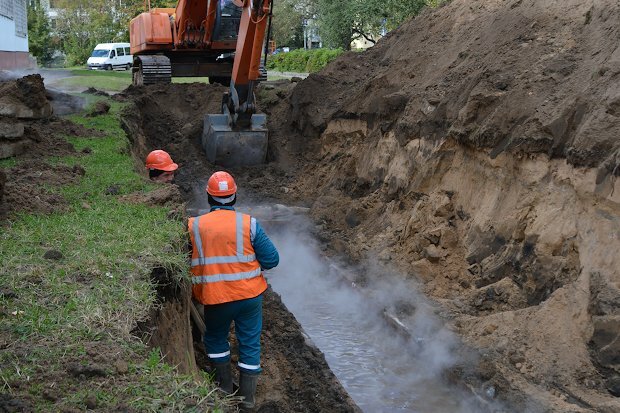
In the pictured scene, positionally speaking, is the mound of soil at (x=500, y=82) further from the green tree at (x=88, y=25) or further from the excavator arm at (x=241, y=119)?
the green tree at (x=88, y=25)

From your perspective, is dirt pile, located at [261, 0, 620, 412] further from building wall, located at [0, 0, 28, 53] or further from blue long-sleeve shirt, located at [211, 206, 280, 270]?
building wall, located at [0, 0, 28, 53]

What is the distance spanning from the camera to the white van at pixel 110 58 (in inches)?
1914

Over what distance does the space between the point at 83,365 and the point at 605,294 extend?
190 inches

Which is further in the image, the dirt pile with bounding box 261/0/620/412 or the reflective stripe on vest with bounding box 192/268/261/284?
the dirt pile with bounding box 261/0/620/412

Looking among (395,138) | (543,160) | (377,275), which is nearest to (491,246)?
(543,160)

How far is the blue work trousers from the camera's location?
6.35m

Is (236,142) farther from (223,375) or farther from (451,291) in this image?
(223,375)

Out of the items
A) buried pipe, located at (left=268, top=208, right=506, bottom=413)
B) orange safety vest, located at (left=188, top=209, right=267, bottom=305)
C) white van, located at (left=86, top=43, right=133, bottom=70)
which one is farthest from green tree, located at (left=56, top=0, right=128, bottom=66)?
orange safety vest, located at (left=188, top=209, right=267, bottom=305)

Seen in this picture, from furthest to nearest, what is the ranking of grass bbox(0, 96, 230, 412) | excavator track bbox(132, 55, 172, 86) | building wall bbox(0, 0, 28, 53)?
building wall bbox(0, 0, 28, 53), excavator track bbox(132, 55, 172, 86), grass bbox(0, 96, 230, 412)

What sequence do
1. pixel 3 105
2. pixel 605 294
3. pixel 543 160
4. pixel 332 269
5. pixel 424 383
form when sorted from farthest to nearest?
pixel 3 105
pixel 332 269
pixel 543 160
pixel 424 383
pixel 605 294

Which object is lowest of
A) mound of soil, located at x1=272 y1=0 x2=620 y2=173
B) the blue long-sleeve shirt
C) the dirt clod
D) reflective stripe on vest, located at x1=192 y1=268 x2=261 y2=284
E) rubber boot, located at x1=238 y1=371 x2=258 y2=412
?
rubber boot, located at x1=238 y1=371 x2=258 y2=412

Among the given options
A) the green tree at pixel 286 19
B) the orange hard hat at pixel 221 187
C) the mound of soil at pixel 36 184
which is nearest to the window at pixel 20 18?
the green tree at pixel 286 19

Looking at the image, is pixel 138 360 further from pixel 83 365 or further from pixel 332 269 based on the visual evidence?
pixel 332 269

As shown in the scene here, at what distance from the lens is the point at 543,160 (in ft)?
29.3
